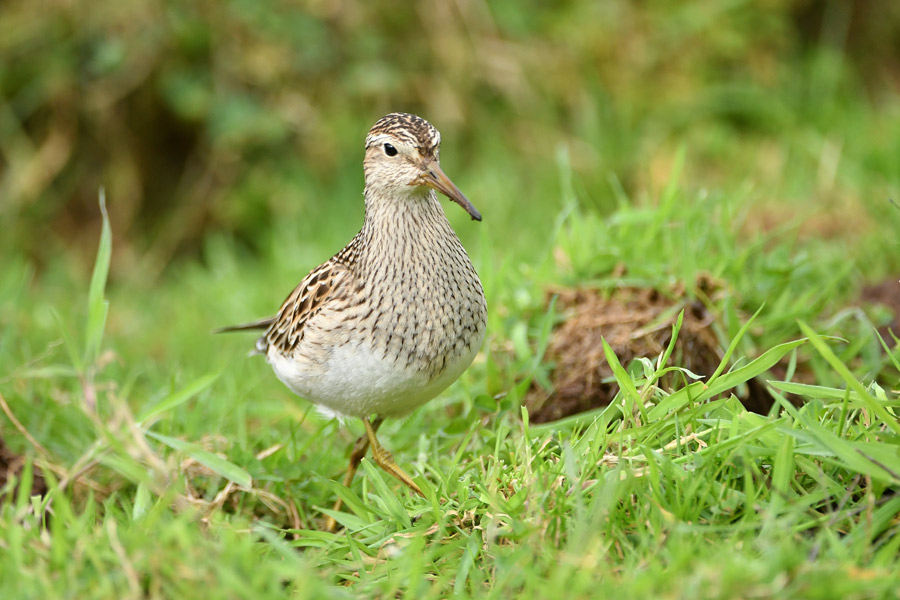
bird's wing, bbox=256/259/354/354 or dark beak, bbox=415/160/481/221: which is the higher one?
dark beak, bbox=415/160/481/221

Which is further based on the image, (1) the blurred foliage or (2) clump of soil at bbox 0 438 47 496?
(1) the blurred foliage

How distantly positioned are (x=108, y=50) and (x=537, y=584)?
614 centimetres

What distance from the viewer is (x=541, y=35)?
7965 mm

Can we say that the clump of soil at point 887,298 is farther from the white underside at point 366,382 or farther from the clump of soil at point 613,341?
the white underside at point 366,382

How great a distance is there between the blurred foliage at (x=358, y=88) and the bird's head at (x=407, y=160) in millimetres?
3641

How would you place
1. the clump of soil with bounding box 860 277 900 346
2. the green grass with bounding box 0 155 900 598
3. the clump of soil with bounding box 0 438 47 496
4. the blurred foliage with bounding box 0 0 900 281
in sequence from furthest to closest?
the blurred foliage with bounding box 0 0 900 281 → the clump of soil with bounding box 860 277 900 346 → the clump of soil with bounding box 0 438 47 496 → the green grass with bounding box 0 155 900 598

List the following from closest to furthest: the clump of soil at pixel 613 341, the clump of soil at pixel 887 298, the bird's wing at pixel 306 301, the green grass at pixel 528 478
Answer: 1. the green grass at pixel 528 478
2. the bird's wing at pixel 306 301
3. the clump of soil at pixel 613 341
4. the clump of soil at pixel 887 298

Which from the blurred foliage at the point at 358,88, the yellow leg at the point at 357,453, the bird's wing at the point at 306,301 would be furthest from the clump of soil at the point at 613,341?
the blurred foliage at the point at 358,88

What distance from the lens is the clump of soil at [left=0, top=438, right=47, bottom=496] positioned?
13.1ft

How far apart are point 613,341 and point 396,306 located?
113cm

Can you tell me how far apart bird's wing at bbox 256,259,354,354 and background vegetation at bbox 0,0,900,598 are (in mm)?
395

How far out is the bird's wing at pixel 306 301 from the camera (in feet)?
12.7

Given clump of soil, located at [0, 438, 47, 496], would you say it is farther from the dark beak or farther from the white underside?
the dark beak

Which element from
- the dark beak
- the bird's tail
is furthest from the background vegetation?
the dark beak
